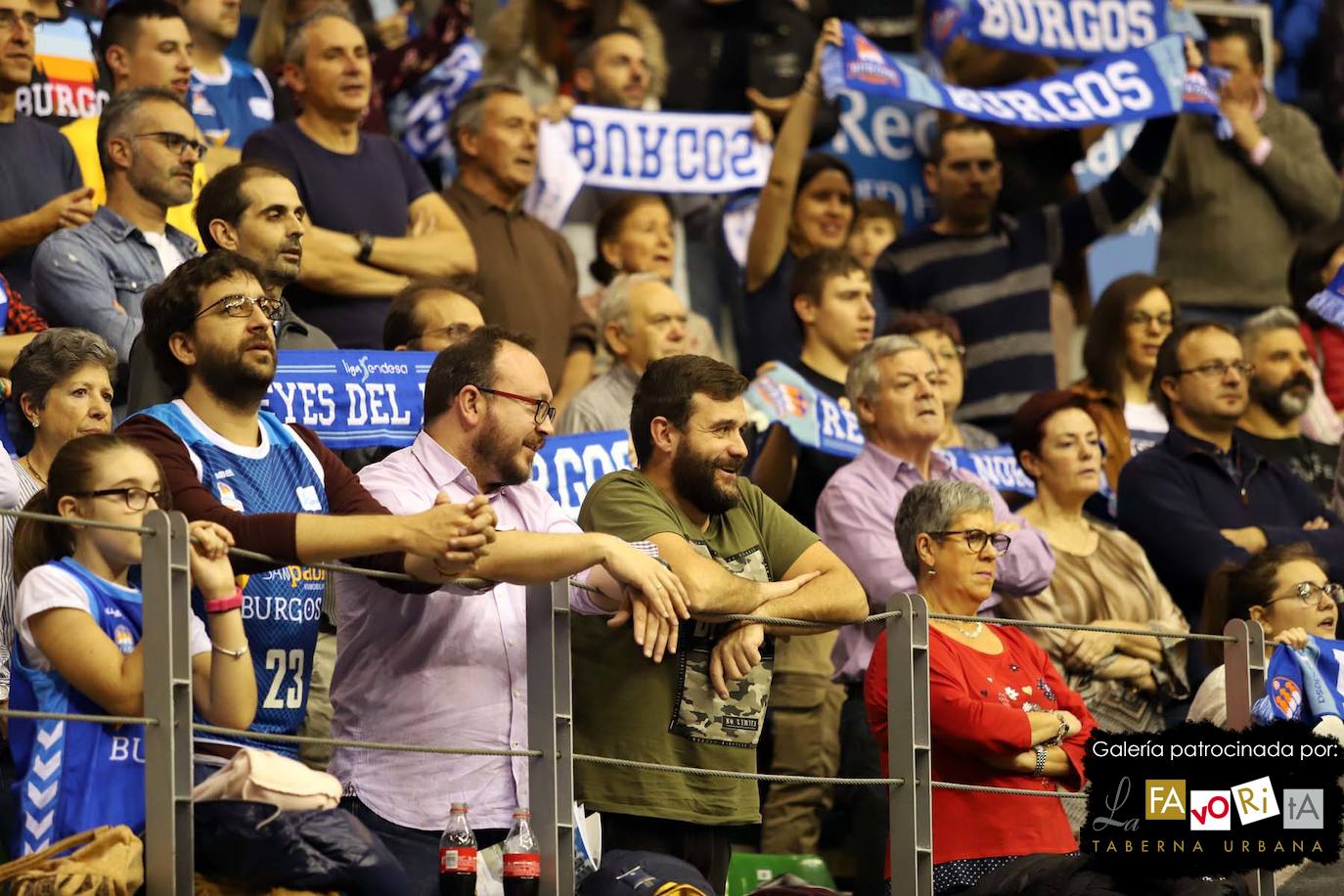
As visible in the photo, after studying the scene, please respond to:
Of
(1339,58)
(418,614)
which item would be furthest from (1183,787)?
(1339,58)

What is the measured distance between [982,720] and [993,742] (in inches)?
2.8

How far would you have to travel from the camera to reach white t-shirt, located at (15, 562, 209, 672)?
5173mm

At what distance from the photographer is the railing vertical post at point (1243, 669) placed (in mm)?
6938

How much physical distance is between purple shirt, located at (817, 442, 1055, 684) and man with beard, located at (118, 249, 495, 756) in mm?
2343

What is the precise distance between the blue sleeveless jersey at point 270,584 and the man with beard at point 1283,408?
212 inches

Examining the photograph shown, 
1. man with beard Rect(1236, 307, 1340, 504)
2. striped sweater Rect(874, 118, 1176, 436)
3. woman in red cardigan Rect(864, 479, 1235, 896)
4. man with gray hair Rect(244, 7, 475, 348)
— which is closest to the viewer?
woman in red cardigan Rect(864, 479, 1235, 896)

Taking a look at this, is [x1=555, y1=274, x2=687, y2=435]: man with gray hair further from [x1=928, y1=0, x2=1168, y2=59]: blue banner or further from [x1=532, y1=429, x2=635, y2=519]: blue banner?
[x1=928, y1=0, x2=1168, y2=59]: blue banner

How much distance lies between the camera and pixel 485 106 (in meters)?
9.62

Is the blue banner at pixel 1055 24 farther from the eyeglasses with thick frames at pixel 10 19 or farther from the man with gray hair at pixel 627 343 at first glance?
the eyeglasses with thick frames at pixel 10 19

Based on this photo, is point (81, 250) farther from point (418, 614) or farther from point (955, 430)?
point (955, 430)

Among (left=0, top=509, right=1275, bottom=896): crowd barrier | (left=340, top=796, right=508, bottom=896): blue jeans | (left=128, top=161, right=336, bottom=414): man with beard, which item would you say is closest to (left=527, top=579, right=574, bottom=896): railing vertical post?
(left=0, top=509, right=1275, bottom=896): crowd barrier

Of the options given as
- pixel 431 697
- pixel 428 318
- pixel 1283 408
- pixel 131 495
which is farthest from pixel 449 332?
pixel 1283 408

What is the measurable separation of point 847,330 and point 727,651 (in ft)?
11.1

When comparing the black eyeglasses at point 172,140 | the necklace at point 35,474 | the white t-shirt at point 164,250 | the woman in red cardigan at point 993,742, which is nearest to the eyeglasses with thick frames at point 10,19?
the black eyeglasses at point 172,140
